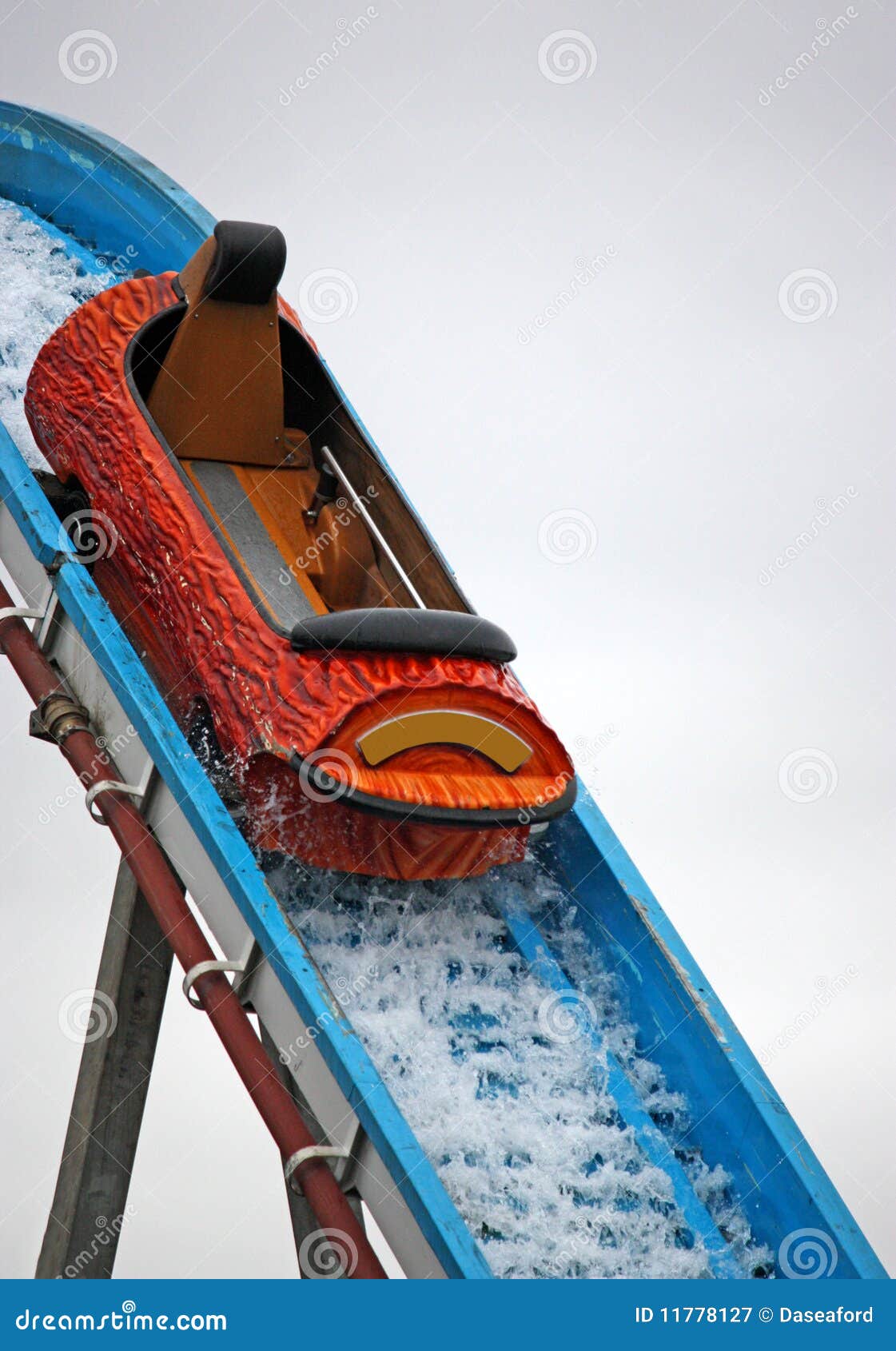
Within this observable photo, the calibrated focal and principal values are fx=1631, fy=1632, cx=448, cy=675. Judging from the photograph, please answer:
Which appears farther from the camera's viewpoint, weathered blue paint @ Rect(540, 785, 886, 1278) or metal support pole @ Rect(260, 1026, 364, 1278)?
metal support pole @ Rect(260, 1026, 364, 1278)

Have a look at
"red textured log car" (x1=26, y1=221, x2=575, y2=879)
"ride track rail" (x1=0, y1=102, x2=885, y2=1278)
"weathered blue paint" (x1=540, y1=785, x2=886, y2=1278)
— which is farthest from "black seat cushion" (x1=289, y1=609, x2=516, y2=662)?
"weathered blue paint" (x1=540, y1=785, x2=886, y2=1278)

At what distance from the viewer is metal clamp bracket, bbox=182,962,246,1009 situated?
328cm

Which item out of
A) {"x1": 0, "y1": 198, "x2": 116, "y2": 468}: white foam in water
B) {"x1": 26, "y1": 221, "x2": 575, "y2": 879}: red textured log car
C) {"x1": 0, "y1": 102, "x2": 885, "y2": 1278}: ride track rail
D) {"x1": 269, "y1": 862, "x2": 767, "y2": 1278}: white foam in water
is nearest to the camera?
{"x1": 0, "y1": 102, "x2": 885, "y2": 1278}: ride track rail

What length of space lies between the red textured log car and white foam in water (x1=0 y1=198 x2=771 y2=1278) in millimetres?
146

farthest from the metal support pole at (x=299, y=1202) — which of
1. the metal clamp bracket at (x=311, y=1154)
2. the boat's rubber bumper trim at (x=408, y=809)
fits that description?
the boat's rubber bumper trim at (x=408, y=809)

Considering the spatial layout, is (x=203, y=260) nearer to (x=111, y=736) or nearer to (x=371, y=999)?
(x=111, y=736)

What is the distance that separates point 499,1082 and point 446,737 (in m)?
0.72

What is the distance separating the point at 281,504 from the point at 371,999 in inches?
54.7

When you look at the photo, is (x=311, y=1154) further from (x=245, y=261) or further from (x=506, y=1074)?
(x=245, y=261)

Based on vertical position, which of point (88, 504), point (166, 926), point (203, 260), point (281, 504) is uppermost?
point (203, 260)

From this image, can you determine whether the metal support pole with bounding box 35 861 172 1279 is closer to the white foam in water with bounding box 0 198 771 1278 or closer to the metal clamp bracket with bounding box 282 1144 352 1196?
the white foam in water with bounding box 0 198 771 1278

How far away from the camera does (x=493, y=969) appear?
362 centimetres

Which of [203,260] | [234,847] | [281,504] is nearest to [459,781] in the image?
[234,847]

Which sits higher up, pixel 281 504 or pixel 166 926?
pixel 281 504
